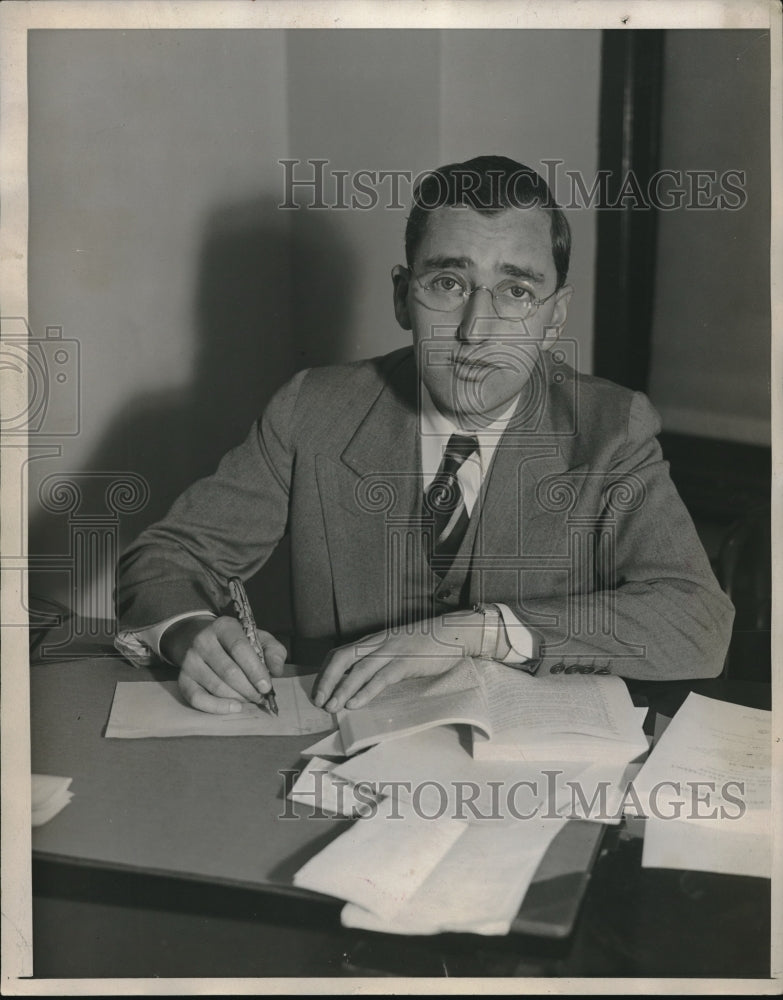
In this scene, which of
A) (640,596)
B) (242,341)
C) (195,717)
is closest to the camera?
(195,717)

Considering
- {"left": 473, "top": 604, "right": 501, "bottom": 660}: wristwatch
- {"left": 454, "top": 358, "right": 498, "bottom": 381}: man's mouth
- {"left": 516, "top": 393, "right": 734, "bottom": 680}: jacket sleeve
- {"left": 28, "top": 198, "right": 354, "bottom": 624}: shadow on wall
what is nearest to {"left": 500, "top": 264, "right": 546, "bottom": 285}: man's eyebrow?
{"left": 454, "top": 358, "right": 498, "bottom": 381}: man's mouth

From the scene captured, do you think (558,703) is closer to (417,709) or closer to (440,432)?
(417,709)

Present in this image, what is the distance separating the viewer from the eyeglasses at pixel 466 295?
150cm

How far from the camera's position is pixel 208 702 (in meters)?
1.23

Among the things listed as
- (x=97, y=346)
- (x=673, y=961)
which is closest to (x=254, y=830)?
(x=673, y=961)

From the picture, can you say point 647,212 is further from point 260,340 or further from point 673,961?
point 673,961

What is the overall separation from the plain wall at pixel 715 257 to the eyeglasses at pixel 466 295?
33 centimetres

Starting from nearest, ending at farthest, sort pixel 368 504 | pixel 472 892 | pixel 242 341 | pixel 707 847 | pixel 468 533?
1. pixel 472 892
2. pixel 707 847
3. pixel 468 533
4. pixel 368 504
5. pixel 242 341

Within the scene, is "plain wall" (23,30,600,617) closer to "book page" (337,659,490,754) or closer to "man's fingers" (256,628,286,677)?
"man's fingers" (256,628,286,677)

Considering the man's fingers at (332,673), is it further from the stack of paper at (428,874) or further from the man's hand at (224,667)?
the stack of paper at (428,874)

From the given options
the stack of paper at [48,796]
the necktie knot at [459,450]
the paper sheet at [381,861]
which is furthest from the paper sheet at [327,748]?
the necktie knot at [459,450]

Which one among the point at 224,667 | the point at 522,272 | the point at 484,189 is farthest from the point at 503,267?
the point at 224,667

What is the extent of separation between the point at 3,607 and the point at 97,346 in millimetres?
479

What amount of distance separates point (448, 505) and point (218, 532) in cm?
42
